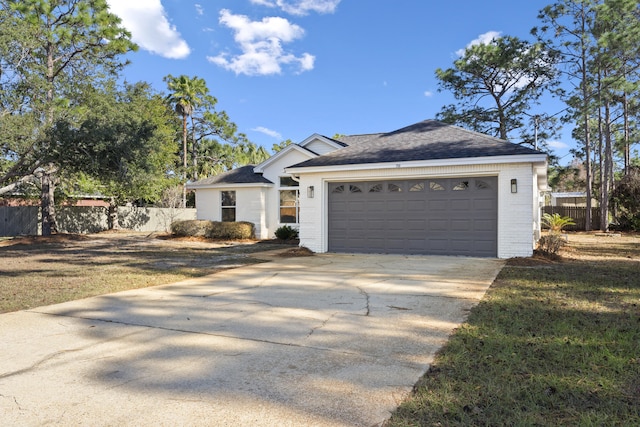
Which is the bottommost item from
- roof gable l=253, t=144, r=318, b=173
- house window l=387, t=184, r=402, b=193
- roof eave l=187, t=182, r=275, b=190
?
house window l=387, t=184, r=402, b=193

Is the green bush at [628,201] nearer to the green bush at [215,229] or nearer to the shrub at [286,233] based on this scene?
the shrub at [286,233]

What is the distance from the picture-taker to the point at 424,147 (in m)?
11.7

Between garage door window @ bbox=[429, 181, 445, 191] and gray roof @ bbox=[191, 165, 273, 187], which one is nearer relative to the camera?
garage door window @ bbox=[429, 181, 445, 191]

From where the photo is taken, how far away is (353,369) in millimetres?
3262

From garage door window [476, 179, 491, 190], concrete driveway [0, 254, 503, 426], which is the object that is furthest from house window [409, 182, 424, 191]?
concrete driveway [0, 254, 503, 426]

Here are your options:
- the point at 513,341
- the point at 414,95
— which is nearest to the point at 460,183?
the point at 513,341

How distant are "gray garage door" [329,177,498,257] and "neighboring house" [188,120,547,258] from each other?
0.08 ft

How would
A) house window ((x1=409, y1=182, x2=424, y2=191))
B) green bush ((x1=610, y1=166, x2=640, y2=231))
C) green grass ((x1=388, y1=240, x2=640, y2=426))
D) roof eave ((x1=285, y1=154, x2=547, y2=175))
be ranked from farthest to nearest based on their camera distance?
green bush ((x1=610, y1=166, x2=640, y2=231)) < house window ((x1=409, y1=182, x2=424, y2=191)) < roof eave ((x1=285, y1=154, x2=547, y2=175)) < green grass ((x1=388, y1=240, x2=640, y2=426))

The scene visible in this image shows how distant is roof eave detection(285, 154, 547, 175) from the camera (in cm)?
973

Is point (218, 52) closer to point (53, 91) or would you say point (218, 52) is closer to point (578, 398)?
point (53, 91)

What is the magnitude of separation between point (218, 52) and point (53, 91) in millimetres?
10844

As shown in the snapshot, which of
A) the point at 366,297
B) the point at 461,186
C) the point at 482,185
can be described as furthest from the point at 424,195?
the point at 366,297

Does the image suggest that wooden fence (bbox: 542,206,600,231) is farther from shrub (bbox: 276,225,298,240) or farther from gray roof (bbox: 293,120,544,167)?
shrub (bbox: 276,225,298,240)

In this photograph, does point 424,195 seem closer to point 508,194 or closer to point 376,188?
point 376,188
